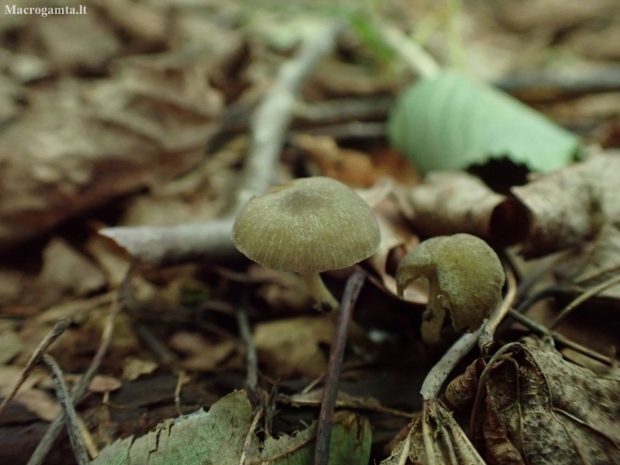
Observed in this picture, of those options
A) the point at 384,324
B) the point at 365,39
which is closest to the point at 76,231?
the point at 384,324

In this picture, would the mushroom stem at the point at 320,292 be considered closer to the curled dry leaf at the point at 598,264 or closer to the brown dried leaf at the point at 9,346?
the curled dry leaf at the point at 598,264

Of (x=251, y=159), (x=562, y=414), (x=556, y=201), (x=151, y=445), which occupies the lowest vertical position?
(x=151, y=445)

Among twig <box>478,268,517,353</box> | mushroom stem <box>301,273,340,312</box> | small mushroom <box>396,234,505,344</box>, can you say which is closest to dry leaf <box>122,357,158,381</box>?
mushroom stem <box>301,273,340,312</box>

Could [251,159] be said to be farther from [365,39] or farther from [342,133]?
[365,39]

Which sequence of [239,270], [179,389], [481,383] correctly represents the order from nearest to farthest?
1. [481,383]
2. [179,389]
3. [239,270]

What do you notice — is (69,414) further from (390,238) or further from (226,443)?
(390,238)

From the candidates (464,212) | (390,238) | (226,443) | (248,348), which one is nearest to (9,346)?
(248,348)
